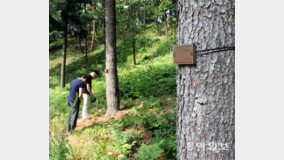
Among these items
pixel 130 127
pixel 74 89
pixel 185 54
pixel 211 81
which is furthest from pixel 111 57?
pixel 211 81

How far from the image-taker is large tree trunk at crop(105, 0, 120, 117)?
542 centimetres

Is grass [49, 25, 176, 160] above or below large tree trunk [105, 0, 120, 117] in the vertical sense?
below

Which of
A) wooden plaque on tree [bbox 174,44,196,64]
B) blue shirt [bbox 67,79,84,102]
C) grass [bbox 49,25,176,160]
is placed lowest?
grass [bbox 49,25,176,160]

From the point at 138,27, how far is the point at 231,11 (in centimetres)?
1053

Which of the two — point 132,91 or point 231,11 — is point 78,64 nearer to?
point 132,91

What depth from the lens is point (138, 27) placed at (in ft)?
39.3

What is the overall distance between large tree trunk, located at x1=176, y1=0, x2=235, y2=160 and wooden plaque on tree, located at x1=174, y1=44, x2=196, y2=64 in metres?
0.07

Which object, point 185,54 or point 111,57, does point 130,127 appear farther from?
point 185,54

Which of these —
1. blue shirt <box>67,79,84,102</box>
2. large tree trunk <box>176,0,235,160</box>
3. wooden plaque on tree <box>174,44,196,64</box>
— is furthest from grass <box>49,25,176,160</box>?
wooden plaque on tree <box>174,44,196,64</box>

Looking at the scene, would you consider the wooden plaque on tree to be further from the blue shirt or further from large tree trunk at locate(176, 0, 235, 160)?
the blue shirt

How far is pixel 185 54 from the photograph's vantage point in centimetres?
200

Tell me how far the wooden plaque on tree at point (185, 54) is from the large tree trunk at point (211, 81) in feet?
0.24

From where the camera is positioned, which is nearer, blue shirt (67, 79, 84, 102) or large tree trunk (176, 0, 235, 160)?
large tree trunk (176, 0, 235, 160)

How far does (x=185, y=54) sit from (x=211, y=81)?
1.35ft
